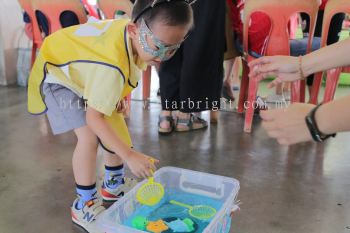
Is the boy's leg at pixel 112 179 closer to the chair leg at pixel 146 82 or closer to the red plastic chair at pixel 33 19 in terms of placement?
the chair leg at pixel 146 82

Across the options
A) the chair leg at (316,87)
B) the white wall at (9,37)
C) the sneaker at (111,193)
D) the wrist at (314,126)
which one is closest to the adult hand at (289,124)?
the wrist at (314,126)

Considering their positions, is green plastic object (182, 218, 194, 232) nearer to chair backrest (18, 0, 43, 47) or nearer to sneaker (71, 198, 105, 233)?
sneaker (71, 198, 105, 233)

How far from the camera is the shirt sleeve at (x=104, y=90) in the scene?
37.6 inches

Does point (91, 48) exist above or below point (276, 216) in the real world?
above

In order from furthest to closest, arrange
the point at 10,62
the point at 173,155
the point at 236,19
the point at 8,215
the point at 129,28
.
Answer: the point at 10,62, the point at 236,19, the point at 173,155, the point at 8,215, the point at 129,28

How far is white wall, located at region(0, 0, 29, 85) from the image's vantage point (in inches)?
114

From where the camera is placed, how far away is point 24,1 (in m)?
2.27

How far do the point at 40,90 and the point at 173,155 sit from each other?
664 millimetres

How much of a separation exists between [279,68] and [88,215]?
69 cm

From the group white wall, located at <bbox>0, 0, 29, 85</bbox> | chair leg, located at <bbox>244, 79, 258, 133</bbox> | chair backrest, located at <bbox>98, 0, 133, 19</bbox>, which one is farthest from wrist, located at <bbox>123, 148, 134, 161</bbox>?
white wall, located at <bbox>0, 0, 29, 85</bbox>

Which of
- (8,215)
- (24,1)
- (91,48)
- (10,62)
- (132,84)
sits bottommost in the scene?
(8,215)

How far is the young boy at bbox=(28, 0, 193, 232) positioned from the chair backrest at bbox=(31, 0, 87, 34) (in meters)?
1.08

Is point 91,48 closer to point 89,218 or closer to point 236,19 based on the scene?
point 89,218

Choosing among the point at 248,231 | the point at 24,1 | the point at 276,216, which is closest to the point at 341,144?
the point at 276,216
